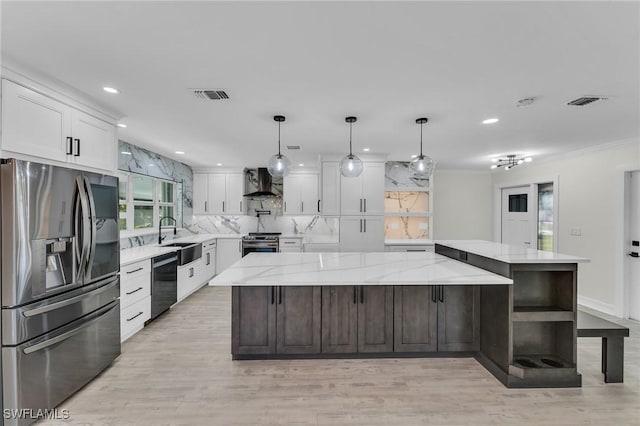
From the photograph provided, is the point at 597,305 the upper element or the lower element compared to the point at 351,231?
lower

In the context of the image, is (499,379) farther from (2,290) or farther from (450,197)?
(450,197)

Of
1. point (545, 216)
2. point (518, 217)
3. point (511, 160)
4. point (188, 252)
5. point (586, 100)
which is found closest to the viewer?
point (586, 100)

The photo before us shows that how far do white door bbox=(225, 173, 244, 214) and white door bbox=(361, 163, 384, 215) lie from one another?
275 cm

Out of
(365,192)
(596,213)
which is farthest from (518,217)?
(365,192)

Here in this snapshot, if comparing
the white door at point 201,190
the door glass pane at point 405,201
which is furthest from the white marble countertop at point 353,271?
the white door at point 201,190

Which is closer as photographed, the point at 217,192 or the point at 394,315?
the point at 394,315

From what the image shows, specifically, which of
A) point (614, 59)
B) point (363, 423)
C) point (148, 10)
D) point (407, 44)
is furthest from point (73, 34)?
point (614, 59)

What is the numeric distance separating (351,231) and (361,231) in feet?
0.54

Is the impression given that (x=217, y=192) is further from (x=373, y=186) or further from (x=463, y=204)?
(x=463, y=204)

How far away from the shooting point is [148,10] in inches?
57.6

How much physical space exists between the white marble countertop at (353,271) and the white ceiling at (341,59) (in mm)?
1444

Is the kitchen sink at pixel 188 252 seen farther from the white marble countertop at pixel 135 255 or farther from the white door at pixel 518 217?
the white door at pixel 518 217

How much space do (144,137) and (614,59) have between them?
4.54 metres

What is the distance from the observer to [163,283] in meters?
4.05
